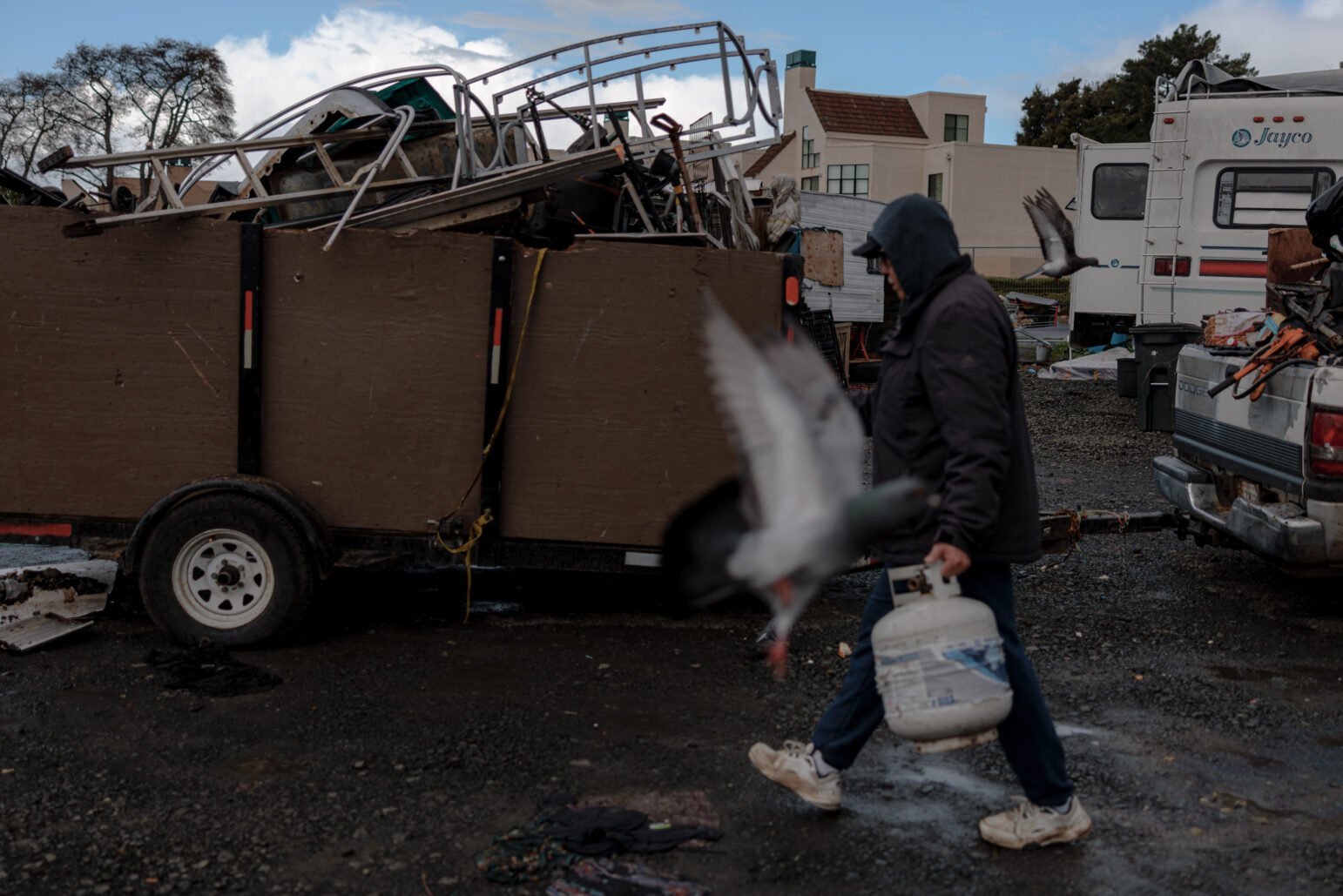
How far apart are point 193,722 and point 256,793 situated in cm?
75

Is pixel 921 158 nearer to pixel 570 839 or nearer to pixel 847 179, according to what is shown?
pixel 847 179

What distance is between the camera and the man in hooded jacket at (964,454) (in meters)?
3.39

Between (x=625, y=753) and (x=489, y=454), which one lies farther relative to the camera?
(x=489, y=454)

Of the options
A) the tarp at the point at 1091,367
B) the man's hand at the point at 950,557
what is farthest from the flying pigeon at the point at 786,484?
the tarp at the point at 1091,367

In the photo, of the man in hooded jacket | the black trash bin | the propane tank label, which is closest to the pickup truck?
the man in hooded jacket

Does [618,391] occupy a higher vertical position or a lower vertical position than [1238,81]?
lower

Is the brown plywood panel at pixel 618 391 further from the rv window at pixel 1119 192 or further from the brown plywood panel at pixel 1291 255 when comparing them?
the rv window at pixel 1119 192

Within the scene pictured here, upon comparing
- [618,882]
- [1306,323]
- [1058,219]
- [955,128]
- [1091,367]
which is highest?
[955,128]

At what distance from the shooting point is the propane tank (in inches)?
138

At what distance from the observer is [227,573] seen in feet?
18.0

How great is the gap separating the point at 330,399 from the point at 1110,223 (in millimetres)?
11714

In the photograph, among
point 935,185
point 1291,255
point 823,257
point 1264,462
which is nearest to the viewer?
point 1264,462

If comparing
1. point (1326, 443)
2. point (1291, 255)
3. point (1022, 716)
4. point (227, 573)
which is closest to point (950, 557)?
point (1022, 716)

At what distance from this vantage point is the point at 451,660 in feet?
18.0
